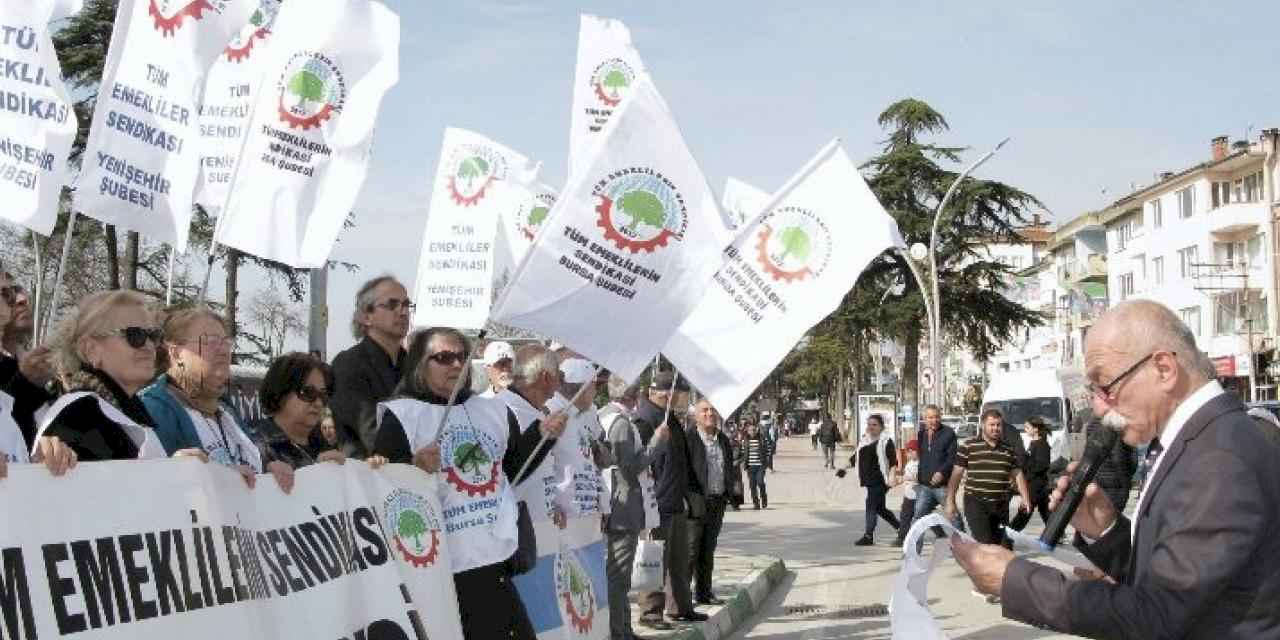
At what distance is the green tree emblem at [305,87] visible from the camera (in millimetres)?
8109

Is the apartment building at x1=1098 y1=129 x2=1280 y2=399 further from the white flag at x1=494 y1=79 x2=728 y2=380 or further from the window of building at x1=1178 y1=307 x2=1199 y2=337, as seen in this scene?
the white flag at x1=494 y1=79 x2=728 y2=380

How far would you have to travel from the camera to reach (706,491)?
12789 mm

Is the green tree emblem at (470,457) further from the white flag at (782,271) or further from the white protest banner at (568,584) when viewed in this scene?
the white flag at (782,271)

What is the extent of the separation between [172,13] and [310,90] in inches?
32.3

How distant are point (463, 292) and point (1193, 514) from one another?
10493 mm

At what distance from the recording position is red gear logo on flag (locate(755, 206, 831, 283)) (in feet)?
26.1

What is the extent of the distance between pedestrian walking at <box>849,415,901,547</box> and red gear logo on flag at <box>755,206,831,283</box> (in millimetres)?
13031

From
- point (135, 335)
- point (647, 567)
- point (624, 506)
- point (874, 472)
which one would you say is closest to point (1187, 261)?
point (874, 472)

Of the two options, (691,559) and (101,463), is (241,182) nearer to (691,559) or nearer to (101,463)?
(101,463)

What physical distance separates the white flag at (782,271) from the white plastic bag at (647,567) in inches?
136

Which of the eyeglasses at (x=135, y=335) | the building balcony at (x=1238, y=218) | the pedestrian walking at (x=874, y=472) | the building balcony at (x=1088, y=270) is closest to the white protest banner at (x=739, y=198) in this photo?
the eyeglasses at (x=135, y=335)

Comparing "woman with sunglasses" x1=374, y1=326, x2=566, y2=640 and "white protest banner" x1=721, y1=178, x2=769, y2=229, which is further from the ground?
"white protest banner" x1=721, y1=178, x2=769, y2=229

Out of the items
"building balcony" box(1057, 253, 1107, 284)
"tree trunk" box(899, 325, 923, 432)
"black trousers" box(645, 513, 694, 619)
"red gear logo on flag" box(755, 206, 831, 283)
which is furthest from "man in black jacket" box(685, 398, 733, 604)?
"building balcony" box(1057, 253, 1107, 284)

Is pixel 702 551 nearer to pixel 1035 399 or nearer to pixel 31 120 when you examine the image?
pixel 31 120
